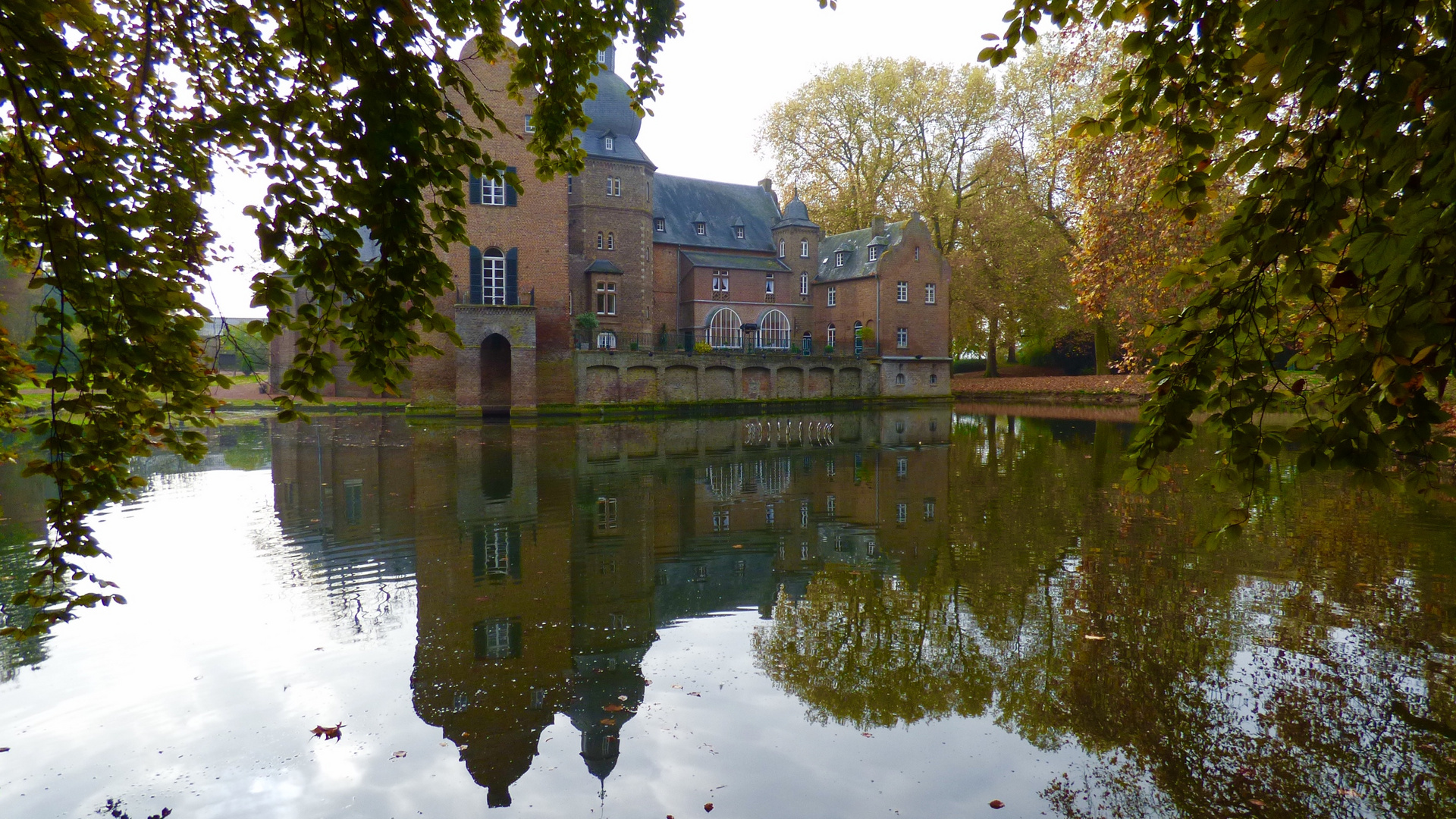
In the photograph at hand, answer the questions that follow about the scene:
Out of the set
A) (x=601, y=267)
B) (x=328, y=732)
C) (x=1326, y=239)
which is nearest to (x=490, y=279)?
(x=601, y=267)

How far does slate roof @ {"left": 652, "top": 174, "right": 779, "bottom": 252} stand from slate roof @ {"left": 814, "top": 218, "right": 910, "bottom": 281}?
3257 mm

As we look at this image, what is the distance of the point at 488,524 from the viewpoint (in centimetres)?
1010

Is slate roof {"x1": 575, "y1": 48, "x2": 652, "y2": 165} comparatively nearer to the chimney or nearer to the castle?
the castle

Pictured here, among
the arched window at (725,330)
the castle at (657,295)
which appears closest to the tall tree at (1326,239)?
the castle at (657,295)

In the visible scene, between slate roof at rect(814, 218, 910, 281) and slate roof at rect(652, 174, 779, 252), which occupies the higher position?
slate roof at rect(652, 174, 779, 252)

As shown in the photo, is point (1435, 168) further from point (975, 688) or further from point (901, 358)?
point (901, 358)

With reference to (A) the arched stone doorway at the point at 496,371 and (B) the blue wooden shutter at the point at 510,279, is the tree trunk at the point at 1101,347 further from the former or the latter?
(A) the arched stone doorway at the point at 496,371

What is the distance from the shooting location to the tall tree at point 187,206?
122 inches


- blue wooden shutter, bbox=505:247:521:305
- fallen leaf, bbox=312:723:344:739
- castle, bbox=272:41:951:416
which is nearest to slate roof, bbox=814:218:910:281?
castle, bbox=272:41:951:416

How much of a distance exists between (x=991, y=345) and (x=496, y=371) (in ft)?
90.7

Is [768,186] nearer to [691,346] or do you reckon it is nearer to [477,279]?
[691,346]

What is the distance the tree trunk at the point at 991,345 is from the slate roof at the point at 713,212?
12.9 m

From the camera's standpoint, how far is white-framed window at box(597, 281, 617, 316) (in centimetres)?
3700

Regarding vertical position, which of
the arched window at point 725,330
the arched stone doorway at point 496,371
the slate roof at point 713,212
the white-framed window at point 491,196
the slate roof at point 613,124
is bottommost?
the arched stone doorway at point 496,371
